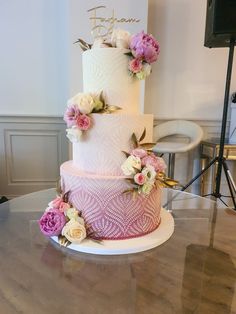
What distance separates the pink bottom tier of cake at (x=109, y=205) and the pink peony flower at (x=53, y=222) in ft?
0.23

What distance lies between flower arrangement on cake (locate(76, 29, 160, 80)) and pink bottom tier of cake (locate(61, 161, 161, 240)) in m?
0.41

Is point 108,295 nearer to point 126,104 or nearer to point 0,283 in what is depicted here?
point 0,283

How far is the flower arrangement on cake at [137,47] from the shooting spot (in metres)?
0.88

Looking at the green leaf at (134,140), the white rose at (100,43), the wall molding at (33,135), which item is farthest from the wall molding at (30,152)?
the green leaf at (134,140)

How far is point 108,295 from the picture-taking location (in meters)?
0.66

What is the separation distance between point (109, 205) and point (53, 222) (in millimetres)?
214

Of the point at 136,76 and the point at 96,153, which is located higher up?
the point at 136,76

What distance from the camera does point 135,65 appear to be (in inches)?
35.7

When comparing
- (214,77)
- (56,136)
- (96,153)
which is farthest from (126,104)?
(214,77)

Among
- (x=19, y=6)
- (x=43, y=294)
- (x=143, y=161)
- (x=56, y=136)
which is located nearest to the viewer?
(x=43, y=294)

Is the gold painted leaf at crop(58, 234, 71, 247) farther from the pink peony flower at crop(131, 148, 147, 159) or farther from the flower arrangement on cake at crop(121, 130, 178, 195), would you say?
the pink peony flower at crop(131, 148, 147, 159)

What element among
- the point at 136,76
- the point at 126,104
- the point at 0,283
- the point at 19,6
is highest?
the point at 19,6

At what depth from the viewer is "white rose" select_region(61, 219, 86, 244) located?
34.5 inches

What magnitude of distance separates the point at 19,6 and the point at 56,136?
129cm
